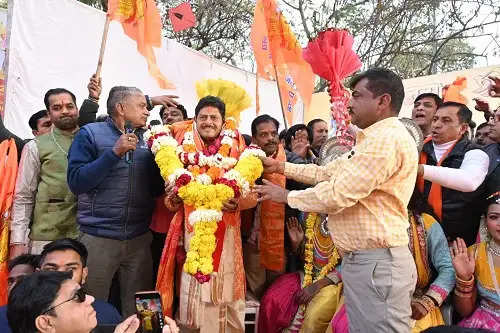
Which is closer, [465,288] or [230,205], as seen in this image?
[465,288]

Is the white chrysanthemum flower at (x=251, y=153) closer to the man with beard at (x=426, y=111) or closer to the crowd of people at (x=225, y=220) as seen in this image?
the crowd of people at (x=225, y=220)

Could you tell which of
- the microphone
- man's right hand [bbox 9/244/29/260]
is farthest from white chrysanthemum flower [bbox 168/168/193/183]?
man's right hand [bbox 9/244/29/260]

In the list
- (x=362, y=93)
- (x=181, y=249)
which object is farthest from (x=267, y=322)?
(x=362, y=93)

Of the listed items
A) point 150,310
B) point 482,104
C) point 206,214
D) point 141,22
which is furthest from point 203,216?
point 482,104

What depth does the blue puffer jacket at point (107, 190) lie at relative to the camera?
3182 millimetres

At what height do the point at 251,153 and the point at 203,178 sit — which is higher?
the point at 251,153

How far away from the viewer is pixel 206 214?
124 inches

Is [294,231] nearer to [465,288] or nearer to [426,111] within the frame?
[465,288]

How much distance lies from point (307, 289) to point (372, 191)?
156cm

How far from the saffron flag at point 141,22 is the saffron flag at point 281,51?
1574mm

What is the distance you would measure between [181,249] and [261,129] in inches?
54.3

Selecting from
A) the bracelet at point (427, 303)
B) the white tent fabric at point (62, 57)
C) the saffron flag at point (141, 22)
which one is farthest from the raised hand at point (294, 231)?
the white tent fabric at point (62, 57)

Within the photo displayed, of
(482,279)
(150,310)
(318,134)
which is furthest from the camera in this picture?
(318,134)

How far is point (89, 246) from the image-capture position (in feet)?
10.5
